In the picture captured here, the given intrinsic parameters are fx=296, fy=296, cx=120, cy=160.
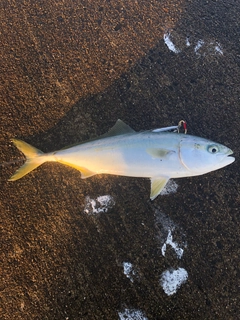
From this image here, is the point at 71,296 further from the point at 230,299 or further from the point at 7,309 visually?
the point at 230,299

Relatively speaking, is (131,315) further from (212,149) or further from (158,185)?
(212,149)

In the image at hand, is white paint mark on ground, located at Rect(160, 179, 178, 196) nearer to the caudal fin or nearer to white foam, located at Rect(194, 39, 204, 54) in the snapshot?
the caudal fin

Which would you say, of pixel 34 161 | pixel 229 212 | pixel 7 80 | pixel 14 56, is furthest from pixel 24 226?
pixel 229 212

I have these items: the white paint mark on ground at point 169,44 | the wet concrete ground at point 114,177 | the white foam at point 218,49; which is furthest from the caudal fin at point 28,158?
the white foam at point 218,49

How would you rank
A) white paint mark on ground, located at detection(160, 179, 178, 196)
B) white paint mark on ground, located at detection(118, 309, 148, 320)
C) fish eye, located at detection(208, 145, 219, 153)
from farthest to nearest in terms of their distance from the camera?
1. white paint mark on ground, located at detection(160, 179, 178, 196)
2. white paint mark on ground, located at detection(118, 309, 148, 320)
3. fish eye, located at detection(208, 145, 219, 153)

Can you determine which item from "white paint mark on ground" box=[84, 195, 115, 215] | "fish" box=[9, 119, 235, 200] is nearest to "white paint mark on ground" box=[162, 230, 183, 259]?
"fish" box=[9, 119, 235, 200]

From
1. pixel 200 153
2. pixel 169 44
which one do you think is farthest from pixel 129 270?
pixel 169 44

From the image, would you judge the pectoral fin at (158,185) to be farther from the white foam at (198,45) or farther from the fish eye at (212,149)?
the white foam at (198,45)
